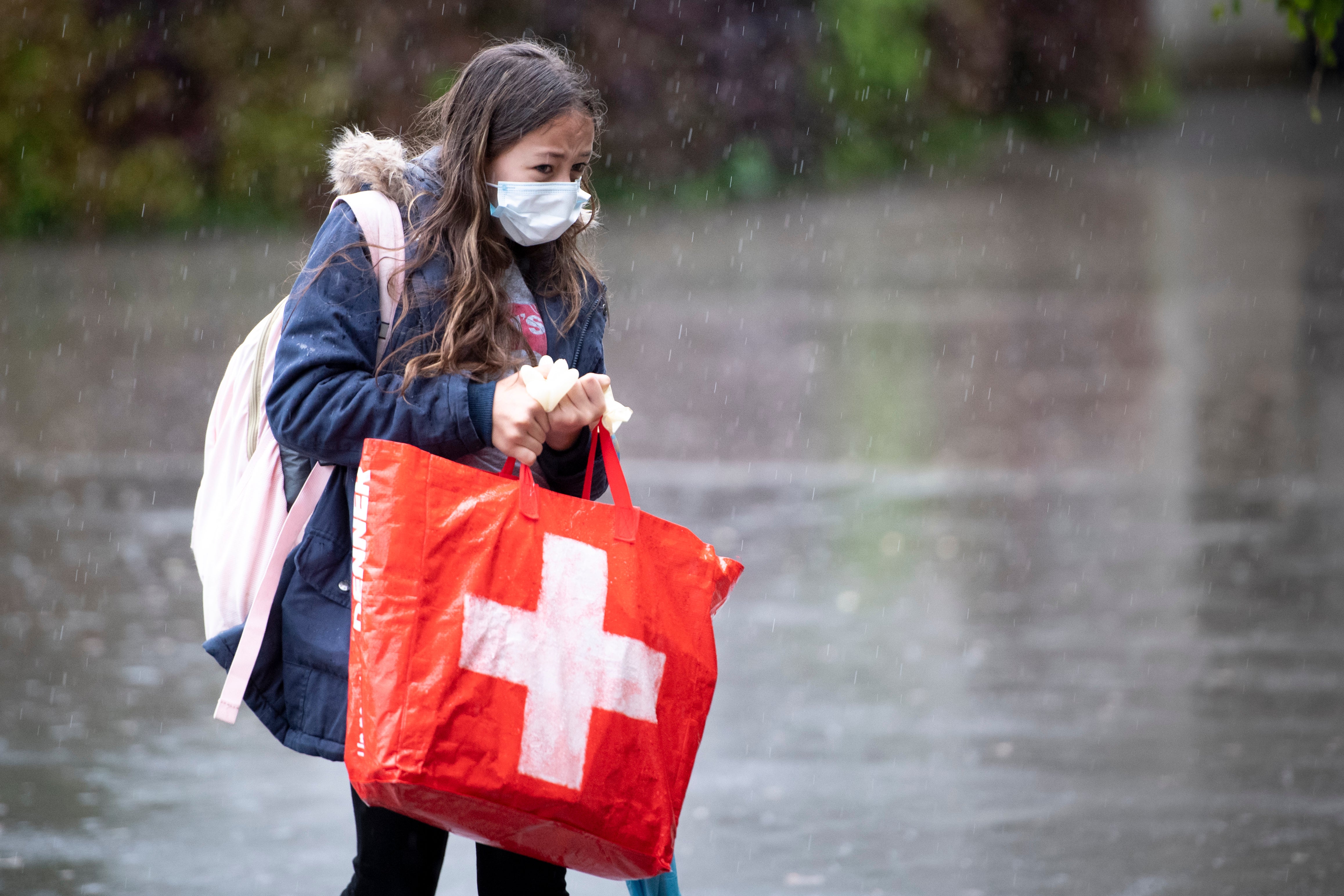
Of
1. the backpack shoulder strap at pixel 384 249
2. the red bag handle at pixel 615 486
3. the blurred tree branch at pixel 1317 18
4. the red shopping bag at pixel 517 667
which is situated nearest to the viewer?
the red shopping bag at pixel 517 667

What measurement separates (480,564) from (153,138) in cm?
1542

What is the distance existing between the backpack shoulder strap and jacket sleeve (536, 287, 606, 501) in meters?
0.34

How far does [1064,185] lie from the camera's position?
1942 cm

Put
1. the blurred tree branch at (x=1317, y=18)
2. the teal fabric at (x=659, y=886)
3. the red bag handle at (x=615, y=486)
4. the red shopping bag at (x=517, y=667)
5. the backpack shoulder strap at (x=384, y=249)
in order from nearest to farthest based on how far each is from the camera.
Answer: the red shopping bag at (x=517, y=667)
the red bag handle at (x=615, y=486)
the backpack shoulder strap at (x=384, y=249)
the teal fabric at (x=659, y=886)
the blurred tree branch at (x=1317, y=18)

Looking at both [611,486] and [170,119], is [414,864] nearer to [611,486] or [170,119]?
[611,486]

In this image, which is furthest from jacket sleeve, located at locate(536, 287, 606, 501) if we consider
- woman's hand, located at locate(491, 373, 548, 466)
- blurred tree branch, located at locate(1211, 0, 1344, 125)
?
blurred tree branch, located at locate(1211, 0, 1344, 125)

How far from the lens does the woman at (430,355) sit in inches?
96.4

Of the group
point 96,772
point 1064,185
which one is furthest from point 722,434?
point 1064,185

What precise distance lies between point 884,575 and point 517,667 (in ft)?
14.6

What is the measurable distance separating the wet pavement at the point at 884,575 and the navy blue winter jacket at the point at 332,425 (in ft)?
5.24

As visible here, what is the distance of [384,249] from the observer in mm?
2521

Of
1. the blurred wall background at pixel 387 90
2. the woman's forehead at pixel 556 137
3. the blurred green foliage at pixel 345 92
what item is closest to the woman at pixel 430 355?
the woman's forehead at pixel 556 137

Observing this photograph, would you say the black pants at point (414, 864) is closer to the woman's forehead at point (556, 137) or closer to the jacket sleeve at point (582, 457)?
the jacket sleeve at point (582, 457)

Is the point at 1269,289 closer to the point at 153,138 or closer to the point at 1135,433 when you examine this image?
the point at 1135,433
